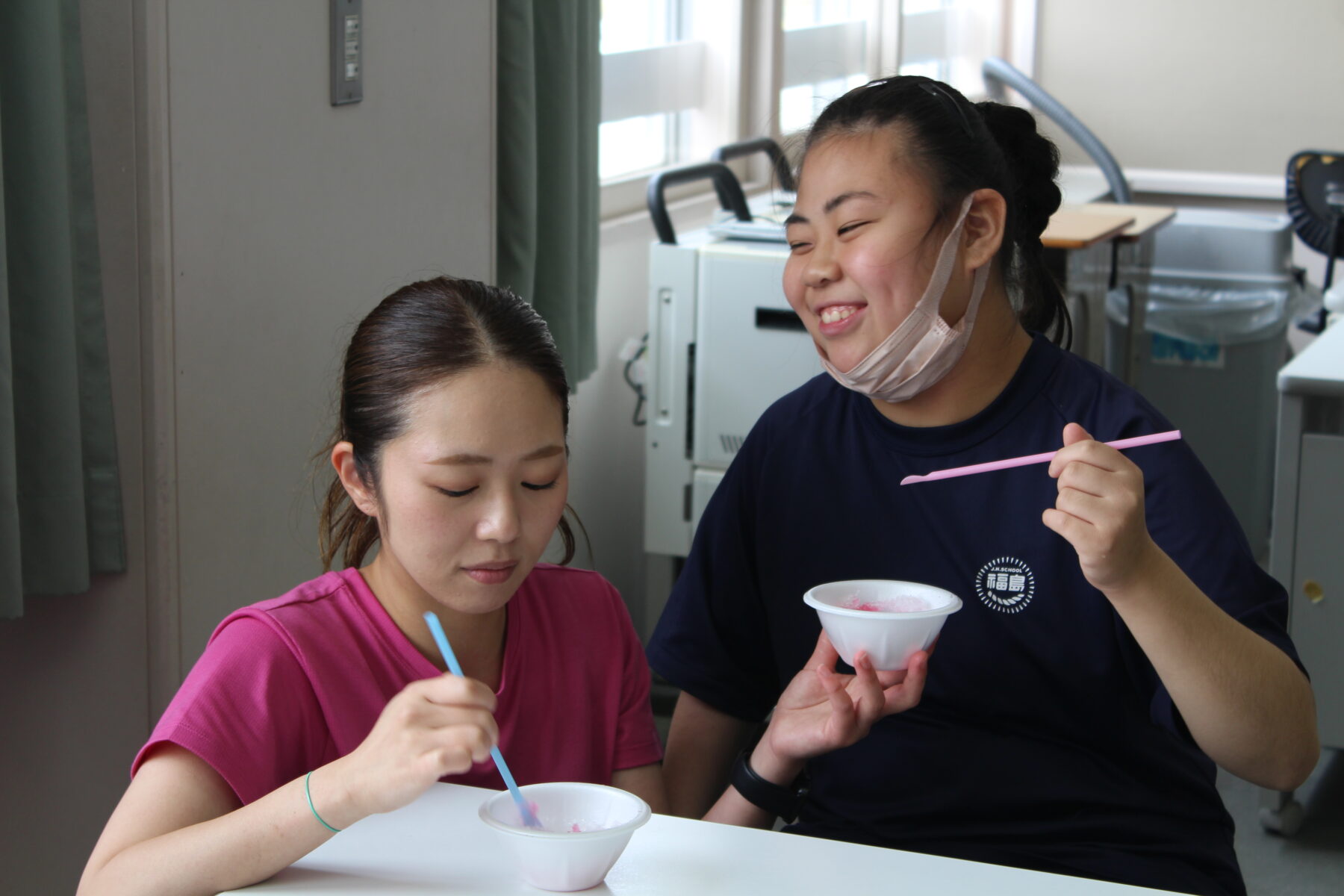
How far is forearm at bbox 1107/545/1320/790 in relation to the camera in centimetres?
114

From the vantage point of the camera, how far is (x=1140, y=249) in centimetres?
413

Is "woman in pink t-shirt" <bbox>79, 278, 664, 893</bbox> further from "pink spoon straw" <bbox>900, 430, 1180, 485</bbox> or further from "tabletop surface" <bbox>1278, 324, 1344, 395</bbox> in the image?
"tabletop surface" <bbox>1278, 324, 1344, 395</bbox>

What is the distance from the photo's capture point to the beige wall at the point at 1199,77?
5.43 m

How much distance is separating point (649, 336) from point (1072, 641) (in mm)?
1768

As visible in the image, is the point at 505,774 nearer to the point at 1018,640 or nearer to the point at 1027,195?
the point at 1018,640

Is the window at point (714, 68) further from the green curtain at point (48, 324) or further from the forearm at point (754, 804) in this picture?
the forearm at point (754, 804)

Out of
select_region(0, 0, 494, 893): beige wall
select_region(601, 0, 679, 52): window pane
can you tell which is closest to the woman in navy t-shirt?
select_region(0, 0, 494, 893): beige wall

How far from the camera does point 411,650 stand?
124cm

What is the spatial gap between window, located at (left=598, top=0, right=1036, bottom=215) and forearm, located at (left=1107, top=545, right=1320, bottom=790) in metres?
2.21

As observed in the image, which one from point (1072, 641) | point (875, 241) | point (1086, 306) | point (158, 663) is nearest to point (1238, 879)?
point (1072, 641)

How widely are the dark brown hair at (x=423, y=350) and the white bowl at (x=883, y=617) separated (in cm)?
30

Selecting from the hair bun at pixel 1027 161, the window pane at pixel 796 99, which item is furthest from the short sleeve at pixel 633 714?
the window pane at pixel 796 99

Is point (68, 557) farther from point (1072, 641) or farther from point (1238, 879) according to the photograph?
point (1238, 879)

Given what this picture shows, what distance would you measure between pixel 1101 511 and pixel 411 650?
60cm
